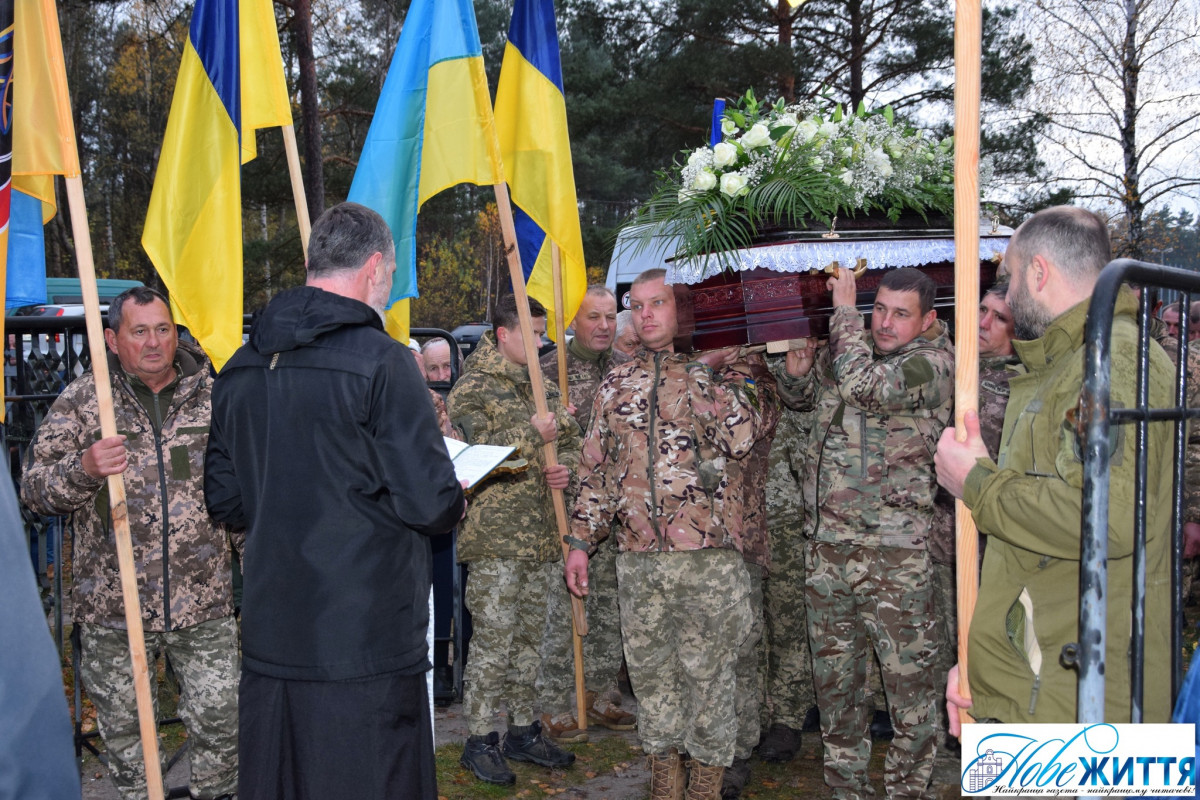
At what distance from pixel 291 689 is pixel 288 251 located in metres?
19.0

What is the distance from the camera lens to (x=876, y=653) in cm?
448

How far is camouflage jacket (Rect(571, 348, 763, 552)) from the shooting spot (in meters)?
4.42

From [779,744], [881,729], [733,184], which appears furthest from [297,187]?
[881,729]

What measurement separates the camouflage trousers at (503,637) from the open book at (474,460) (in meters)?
1.55

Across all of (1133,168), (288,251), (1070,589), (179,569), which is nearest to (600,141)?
(288,251)

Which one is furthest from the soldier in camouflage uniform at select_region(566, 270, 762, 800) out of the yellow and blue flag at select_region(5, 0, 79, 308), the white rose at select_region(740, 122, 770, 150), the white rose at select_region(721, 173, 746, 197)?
the yellow and blue flag at select_region(5, 0, 79, 308)

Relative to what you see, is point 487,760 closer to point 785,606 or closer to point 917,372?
point 785,606

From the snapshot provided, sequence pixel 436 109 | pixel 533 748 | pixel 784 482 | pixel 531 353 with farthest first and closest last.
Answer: pixel 784 482
pixel 533 748
pixel 531 353
pixel 436 109

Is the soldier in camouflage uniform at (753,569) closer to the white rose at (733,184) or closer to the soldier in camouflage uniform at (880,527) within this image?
the soldier in camouflage uniform at (880,527)

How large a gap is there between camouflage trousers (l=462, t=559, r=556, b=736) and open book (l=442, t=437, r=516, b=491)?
155cm

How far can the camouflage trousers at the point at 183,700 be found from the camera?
13.9ft

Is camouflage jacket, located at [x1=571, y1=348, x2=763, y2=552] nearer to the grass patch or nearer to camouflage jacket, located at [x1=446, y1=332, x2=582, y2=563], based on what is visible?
camouflage jacket, located at [x1=446, y1=332, x2=582, y2=563]

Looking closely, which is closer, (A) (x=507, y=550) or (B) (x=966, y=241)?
(B) (x=966, y=241)

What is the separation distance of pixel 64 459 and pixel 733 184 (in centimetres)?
305
